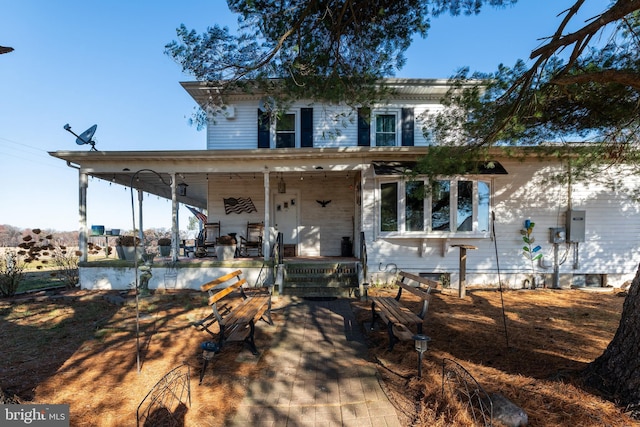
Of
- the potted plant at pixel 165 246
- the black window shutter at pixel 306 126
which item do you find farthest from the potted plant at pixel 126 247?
the black window shutter at pixel 306 126

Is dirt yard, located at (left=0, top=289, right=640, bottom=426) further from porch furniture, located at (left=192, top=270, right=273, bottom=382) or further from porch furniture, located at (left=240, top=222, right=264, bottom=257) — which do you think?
porch furniture, located at (left=240, top=222, right=264, bottom=257)

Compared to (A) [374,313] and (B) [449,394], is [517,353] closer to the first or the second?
(B) [449,394]

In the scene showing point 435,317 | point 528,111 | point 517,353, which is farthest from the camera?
point 435,317

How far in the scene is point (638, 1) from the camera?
3.04 meters

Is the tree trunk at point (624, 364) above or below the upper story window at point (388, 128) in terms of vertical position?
below

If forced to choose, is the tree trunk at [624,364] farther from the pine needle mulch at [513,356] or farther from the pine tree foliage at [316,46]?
the pine tree foliage at [316,46]

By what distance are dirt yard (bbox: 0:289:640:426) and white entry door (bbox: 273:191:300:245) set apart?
4271 millimetres

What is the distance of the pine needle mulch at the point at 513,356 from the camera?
269 centimetres

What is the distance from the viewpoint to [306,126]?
1096 cm

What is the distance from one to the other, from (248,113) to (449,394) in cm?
1065

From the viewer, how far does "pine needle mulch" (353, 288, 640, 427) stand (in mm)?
2689

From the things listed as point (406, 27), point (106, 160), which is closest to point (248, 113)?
point (106, 160)

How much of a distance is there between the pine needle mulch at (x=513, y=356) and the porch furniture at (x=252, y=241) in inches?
189

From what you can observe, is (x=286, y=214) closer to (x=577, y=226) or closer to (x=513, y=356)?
(x=513, y=356)
